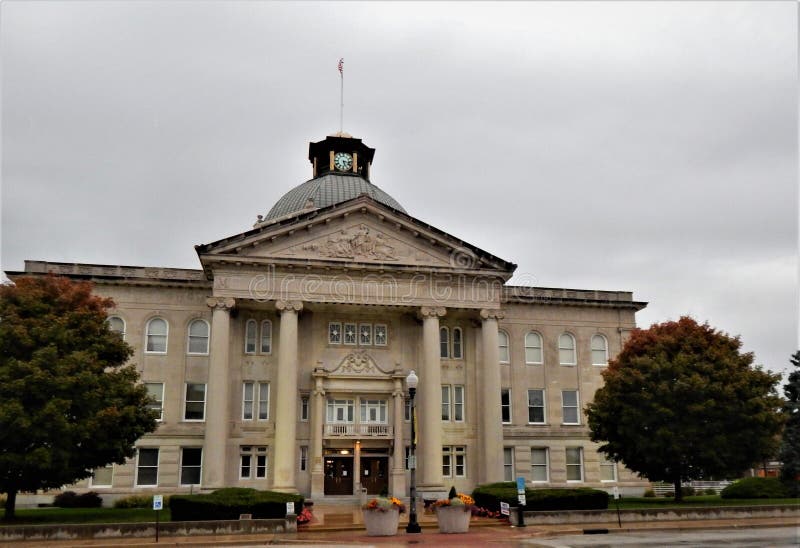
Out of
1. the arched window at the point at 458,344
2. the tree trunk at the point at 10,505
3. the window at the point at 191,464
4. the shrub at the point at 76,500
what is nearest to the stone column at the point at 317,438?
the window at the point at 191,464

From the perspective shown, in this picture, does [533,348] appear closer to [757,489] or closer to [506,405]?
[506,405]

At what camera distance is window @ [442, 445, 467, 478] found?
44.0 meters

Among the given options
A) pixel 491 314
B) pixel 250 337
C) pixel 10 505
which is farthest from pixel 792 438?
pixel 10 505

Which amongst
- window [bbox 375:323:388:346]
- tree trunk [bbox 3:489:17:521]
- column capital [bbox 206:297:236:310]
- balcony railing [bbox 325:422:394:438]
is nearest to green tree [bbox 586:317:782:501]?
balcony railing [bbox 325:422:394:438]

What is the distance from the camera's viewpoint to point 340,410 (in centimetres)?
4250

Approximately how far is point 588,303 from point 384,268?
16.4 metres

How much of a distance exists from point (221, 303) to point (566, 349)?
23.6 meters

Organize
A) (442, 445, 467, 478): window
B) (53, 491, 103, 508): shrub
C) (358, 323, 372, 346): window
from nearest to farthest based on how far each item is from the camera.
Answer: (53, 491, 103, 508): shrub < (442, 445, 467, 478): window < (358, 323, 372, 346): window

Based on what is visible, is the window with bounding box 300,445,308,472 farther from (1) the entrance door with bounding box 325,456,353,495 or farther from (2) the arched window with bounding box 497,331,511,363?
(2) the arched window with bounding box 497,331,511,363

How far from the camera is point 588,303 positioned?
5028 cm

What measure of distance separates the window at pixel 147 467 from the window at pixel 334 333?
39.2 ft

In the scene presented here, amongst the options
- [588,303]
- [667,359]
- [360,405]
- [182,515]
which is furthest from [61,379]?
[588,303]

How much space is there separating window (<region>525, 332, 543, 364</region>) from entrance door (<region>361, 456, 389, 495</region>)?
1247 cm

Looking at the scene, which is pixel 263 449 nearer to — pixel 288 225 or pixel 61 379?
pixel 288 225
